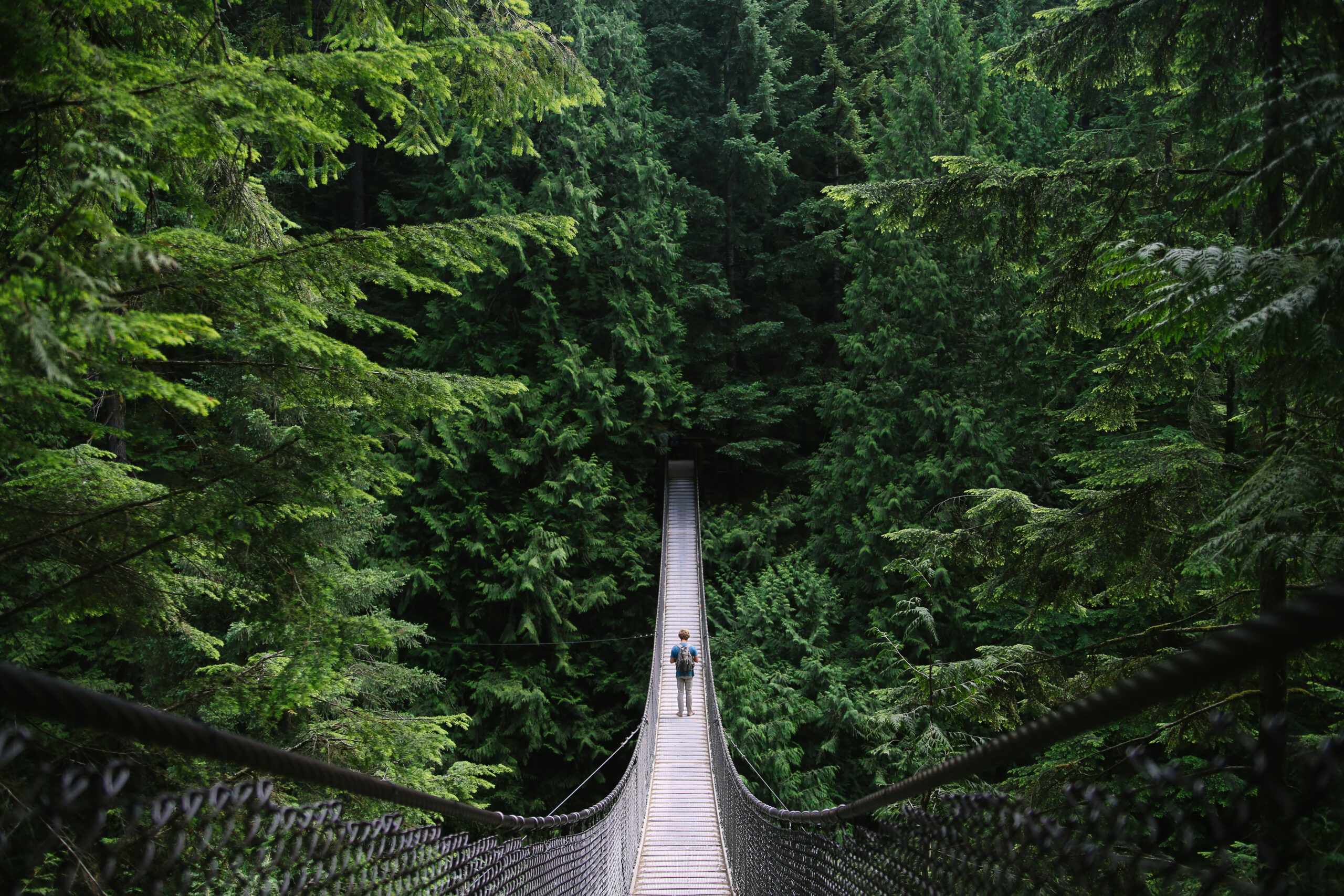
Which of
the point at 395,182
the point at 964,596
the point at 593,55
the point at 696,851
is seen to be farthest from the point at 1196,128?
the point at 395,182

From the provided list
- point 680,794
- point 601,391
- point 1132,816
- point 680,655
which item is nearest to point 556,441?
point 601,391

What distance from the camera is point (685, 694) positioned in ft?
28.8

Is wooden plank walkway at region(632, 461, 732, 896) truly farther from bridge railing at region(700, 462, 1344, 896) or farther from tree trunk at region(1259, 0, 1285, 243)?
tree trunk at region(1259, 0, 1285, 243)

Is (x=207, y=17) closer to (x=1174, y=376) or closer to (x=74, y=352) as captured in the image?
(x=74, y=352)

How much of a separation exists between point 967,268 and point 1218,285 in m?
9.80

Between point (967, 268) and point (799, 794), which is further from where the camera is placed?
point (967, 268)

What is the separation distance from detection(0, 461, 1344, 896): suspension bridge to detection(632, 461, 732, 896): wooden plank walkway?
3.03 metres

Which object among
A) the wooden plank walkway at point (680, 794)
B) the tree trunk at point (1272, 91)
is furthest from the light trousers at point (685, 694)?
the tree trunk at point (1272, 91)

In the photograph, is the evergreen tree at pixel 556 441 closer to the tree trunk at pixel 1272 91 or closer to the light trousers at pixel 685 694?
the light trousers at pixel 685 694

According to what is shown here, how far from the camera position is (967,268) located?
452 inches

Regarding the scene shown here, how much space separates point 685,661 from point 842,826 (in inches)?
249

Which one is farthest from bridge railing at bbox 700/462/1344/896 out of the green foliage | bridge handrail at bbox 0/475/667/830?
the green foliage

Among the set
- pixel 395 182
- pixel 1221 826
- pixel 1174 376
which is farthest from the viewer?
pixel 395 182

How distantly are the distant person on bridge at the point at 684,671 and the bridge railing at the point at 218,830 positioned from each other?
597 cm
